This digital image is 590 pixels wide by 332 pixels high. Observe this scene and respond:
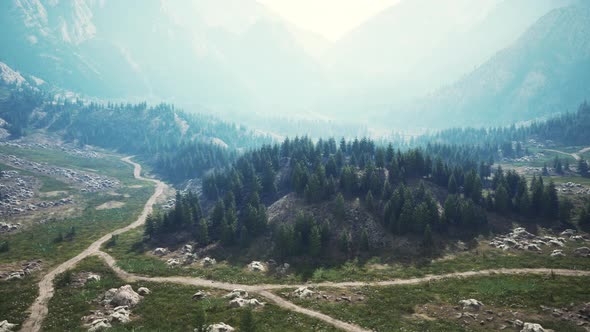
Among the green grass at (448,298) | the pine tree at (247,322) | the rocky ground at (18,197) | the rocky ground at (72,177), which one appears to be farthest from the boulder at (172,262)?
the rocky ground at (72,177)

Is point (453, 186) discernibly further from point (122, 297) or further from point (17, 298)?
point (17, 298)

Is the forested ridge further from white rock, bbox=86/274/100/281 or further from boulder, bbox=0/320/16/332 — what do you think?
boulder, bbox=0/320/16/332

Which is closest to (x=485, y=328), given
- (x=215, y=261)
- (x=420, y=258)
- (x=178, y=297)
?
(x=420, y=258)

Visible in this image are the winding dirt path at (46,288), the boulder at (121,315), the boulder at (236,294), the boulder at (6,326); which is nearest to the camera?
the boulder at (6,326)

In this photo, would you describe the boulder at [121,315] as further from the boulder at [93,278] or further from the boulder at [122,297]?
the boulder at [93,278]

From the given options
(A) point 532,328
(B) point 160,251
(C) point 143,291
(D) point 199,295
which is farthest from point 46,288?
(A) point 532,328

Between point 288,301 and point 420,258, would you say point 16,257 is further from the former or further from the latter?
point 420,258

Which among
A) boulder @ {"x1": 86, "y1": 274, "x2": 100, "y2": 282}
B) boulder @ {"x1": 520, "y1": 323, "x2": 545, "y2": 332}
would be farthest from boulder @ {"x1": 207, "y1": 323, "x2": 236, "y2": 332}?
boulder @ {"x1": 520, "y1": 323, "x2": 545, "y2": 332}
